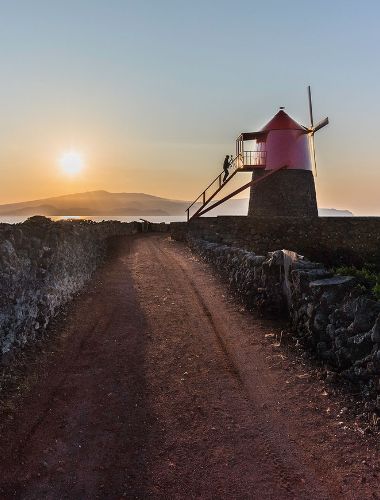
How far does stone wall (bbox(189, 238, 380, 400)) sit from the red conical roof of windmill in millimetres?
23268

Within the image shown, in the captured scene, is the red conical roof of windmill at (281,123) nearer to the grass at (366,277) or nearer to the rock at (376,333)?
the grass at (366,277)

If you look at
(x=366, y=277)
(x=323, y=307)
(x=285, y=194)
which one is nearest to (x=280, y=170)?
(x=285, y=194)

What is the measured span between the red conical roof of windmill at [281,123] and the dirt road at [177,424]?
26.4 metres

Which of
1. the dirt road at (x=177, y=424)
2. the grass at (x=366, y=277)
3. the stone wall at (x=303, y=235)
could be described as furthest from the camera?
the stone wall at (x=303, y=235)

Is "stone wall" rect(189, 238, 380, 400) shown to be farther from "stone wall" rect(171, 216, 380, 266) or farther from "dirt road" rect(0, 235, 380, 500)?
"stone wall" rect(171, 216, 380, 266)

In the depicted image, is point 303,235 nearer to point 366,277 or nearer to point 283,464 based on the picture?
point 366,277

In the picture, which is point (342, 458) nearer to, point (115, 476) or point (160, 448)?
point (160, 448)

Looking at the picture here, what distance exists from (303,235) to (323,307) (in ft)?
78.6

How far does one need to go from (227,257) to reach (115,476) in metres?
11.2

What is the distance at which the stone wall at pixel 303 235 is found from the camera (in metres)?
30.7

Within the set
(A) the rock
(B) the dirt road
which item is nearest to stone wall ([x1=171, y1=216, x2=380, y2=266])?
(B) the dirt road

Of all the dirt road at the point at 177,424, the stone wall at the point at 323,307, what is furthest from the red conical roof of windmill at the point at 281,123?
the dirt road at the point at 177,424

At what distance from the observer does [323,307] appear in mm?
7969

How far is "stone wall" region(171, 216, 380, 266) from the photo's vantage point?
30.7 meters
